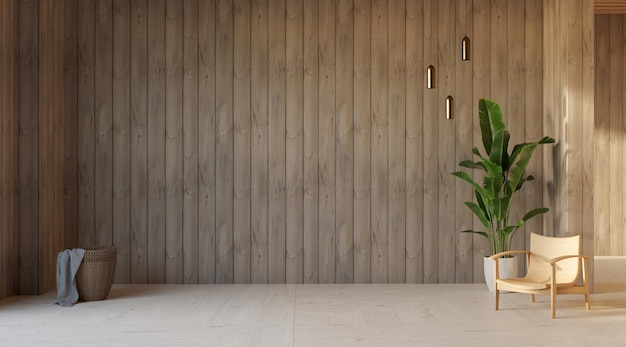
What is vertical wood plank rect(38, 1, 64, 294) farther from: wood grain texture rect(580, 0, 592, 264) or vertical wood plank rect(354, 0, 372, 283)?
wood grain texture rect(580, 0, 592, 264)

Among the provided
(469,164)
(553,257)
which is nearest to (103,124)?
(469,164)

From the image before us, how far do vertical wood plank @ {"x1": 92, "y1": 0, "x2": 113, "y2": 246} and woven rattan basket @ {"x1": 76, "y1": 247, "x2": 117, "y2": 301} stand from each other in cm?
94

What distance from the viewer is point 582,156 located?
6.77 metres

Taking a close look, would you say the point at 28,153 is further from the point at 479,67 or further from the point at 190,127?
the point at 479,67

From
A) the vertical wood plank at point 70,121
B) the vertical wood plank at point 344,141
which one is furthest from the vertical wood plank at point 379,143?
the vertical wood plank at point 70,121

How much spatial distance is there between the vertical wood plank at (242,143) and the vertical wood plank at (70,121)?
5.39 feet

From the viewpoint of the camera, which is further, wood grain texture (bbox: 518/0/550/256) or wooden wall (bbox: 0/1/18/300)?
wood grain texture (bbox: 518/0/550/256)

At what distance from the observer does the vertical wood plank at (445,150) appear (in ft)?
23.9

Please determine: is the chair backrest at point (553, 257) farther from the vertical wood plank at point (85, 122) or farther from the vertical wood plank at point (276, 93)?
the vertical wood plank at point (85, 122)

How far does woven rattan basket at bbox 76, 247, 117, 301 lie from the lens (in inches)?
243

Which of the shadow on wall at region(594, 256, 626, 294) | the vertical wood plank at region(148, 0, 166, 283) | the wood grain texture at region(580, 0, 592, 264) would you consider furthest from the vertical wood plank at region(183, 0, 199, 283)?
Answer: the shadow on wall at region(594, 256, 626, 294)

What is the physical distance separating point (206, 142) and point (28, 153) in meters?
1.71

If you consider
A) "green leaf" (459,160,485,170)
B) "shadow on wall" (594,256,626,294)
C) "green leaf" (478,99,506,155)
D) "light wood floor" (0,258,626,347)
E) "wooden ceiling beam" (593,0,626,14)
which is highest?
"wooden ceiling beam" (593,0,626,14)

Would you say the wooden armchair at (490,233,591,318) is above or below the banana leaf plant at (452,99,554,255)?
below
